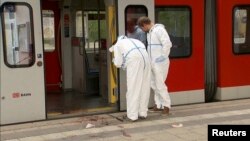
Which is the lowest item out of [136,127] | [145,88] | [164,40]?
[136,127]

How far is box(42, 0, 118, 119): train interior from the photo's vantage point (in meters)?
10.4

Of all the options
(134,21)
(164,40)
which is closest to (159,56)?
(164,40)

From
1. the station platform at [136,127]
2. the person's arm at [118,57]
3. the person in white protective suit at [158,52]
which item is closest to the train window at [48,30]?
the station platform at [136,127]

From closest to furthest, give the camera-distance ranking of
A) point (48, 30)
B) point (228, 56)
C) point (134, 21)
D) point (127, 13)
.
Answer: point (127, 13) → point (134, 21) → point (228, 56) → point (48, 30)

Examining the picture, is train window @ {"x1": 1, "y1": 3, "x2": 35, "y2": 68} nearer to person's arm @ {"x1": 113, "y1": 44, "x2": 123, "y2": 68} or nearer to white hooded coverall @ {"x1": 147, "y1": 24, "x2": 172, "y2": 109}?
person's arm @ {"x1": 113, "y1": 44, "x2": 123, "y2": 68}

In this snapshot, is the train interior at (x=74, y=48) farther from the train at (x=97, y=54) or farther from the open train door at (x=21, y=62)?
the open train door at (x=21, y=62)

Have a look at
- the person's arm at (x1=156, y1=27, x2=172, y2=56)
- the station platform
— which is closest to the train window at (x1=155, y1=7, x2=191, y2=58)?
the person's arm at (x1=156, y1=27, x2=172, y2=56)

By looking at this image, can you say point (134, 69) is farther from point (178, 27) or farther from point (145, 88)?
point (178, 27)

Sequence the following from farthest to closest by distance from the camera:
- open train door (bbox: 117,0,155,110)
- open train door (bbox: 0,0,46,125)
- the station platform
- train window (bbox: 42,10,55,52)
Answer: train window (bbox: 42,10,55,52) → open train door (bbox: 117,0,155,110) → open train door (bbox: 0,0,46,125) → the station platform

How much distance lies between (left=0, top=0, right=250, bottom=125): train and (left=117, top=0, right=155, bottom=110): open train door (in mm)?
18

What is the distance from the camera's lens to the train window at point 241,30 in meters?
9.21

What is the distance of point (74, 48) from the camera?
36.3ft

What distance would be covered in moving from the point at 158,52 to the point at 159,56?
0.24 ft

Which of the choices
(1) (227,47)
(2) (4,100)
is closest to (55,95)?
(2) (4,100)
